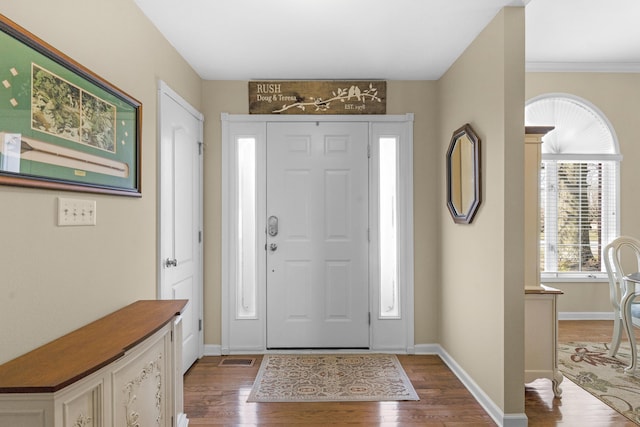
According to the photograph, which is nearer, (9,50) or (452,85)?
(9,50)

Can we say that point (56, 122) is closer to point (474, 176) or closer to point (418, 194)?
point (474, 176)

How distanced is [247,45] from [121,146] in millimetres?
1331

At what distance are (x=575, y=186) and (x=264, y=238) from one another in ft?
12.2

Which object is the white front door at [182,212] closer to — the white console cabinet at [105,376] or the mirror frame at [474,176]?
the white console cabinet at [105,376]

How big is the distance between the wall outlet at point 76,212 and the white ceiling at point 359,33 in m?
1.33

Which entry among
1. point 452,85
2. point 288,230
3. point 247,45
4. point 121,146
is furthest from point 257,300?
point 452,85

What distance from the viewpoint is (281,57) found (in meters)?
3.10

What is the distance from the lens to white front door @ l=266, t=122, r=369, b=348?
3.59 metres

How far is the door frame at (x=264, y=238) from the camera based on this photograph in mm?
3572

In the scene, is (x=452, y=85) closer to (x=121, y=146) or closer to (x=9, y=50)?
(x=121, y=146)

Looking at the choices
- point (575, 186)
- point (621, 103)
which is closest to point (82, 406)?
point (575, 186)

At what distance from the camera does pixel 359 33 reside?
269cm

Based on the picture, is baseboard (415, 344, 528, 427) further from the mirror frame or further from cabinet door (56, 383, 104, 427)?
cabinet door (56, 383, 104, 427)

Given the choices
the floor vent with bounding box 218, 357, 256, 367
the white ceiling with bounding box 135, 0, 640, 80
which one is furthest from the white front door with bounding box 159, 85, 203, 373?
the white ceiling with bounding box 135, 0, 640, 80
